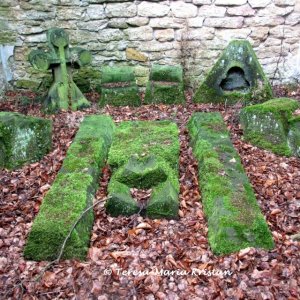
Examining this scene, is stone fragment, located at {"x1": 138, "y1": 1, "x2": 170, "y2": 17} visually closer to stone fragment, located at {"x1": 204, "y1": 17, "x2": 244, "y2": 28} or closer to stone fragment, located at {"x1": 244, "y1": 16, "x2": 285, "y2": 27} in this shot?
stone fragment, located at {"x1": 204, "y1": 17, "x2": 244, "y2": 28}

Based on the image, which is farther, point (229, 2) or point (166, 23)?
point (166, 23)

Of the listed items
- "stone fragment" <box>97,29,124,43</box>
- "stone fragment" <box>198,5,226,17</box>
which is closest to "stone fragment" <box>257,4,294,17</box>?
"stone fragment" <box>198,5,226,17</box>

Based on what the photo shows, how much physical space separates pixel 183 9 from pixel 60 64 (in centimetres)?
229

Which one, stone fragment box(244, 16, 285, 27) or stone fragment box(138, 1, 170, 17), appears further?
stone fragment box(244, 16, 285, 27)

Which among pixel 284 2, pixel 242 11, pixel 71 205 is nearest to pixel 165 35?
pixel 242 11

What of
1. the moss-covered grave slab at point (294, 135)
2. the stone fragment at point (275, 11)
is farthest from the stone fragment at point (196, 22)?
the moss-covered grave slab at point (294, 135)

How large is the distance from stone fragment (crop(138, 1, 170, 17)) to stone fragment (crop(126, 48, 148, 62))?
24.4 inches

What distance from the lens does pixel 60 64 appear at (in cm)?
580

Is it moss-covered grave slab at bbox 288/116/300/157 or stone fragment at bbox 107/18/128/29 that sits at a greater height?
stone fragment at bbox 107/18/128/29

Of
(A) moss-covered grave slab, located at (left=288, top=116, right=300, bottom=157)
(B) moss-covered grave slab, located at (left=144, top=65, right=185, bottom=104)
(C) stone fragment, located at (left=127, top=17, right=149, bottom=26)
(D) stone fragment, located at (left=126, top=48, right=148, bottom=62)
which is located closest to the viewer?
(A) moss-covered grave slab, located at (left=288, top=116, right=300, bottom=157)

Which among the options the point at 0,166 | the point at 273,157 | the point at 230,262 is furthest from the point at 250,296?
the point at 0,166

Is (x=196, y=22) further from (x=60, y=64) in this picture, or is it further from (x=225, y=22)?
(x=60, y=64)

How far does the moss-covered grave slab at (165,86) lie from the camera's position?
19.8 feet

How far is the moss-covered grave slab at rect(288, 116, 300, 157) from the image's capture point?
4.57m
